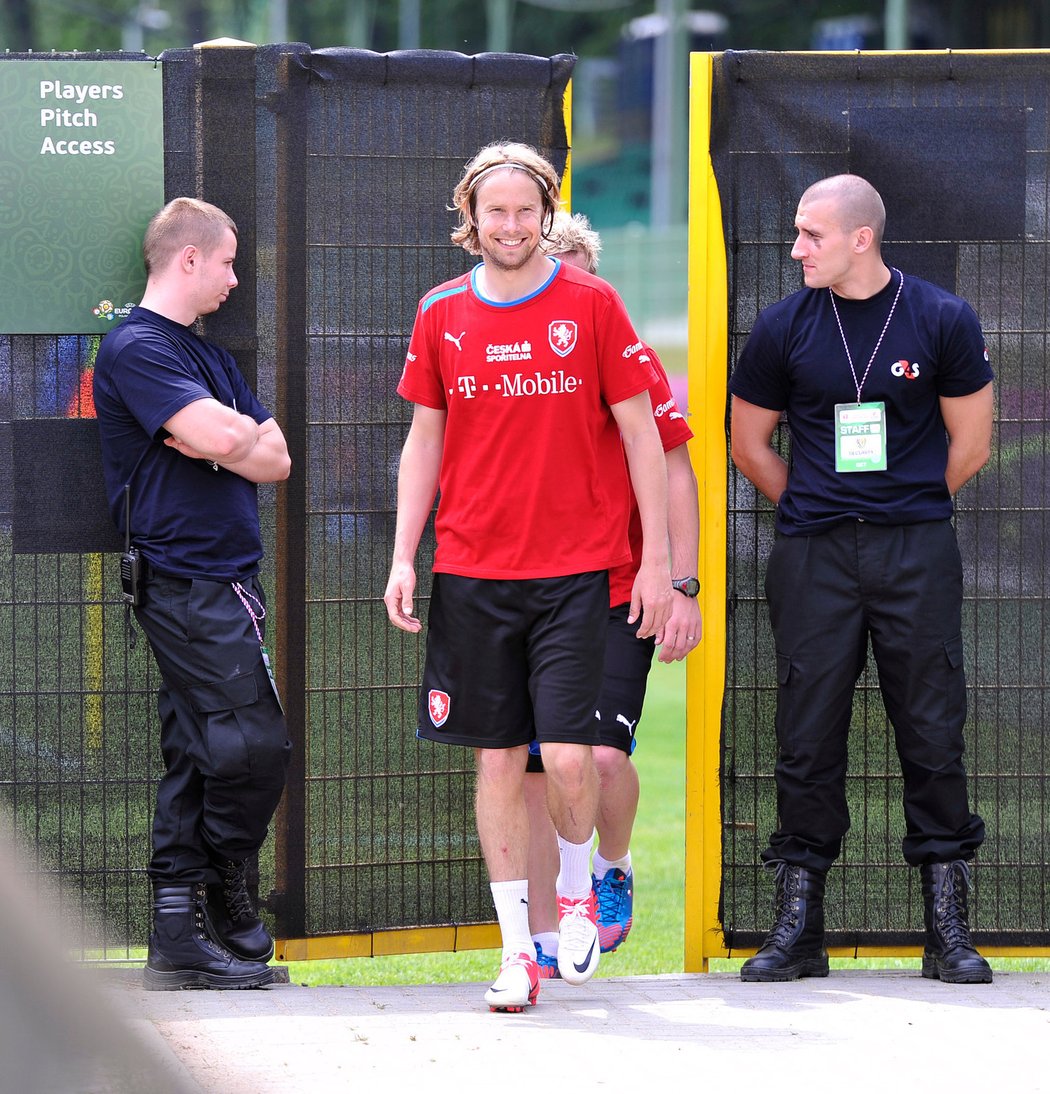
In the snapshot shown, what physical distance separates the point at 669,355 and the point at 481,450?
2943cm

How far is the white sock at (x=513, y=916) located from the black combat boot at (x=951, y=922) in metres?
1.20

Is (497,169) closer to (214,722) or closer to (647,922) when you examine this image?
(214,722)

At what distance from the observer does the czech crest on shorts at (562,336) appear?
4324 mm

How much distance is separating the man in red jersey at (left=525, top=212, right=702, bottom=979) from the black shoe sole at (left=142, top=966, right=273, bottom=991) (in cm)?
81

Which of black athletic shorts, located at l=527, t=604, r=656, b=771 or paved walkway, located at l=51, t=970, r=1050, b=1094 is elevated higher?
black athletic shorts, located at l=527, t=604, r=656, b=771

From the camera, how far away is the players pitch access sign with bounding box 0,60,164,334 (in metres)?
4.90

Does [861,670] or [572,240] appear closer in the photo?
[861,670]

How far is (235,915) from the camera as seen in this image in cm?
478

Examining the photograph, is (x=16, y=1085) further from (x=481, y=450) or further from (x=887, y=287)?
(x=887, y=287)

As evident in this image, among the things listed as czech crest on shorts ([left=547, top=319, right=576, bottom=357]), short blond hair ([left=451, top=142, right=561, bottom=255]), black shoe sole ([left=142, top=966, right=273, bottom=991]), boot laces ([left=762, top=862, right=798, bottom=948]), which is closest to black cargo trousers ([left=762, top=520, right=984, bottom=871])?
boot laces ([left=762, top=862, right=798, bottom=948])

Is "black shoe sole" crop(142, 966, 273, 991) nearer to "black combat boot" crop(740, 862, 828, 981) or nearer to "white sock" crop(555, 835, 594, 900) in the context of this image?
"white sock" crop(555, 835, 594, 900)

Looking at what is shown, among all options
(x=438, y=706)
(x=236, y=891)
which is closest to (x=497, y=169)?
(x=438, y=706)

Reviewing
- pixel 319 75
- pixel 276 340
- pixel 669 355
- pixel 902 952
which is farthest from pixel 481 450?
pixel 669 355

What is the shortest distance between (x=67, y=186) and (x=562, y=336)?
1611 mm
